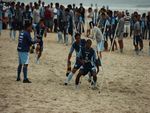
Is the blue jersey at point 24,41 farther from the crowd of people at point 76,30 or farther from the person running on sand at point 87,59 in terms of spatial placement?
the person running on sand at point 87,59

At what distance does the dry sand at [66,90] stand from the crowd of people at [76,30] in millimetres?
628

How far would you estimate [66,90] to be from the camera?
1369cm

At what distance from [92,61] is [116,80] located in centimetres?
236

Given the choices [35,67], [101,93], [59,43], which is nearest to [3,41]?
[59,43]

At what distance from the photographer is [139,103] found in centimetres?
1275

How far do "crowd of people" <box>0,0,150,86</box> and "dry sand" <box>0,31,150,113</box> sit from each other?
2.06 feet

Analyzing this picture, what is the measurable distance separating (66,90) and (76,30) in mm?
11381

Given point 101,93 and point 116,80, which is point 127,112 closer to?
point 101,93

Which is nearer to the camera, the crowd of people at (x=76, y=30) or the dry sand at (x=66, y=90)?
the dry sand at (x=66, y=90)

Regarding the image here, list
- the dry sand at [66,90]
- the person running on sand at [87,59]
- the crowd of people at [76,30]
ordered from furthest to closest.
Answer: the crowd of people at [76,30], the person running on sand at [87,59], the dry sand at [66,90]

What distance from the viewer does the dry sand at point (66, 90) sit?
1172cm

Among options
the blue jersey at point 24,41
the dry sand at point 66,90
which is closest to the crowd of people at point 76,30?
the blue jersey at point 24,41

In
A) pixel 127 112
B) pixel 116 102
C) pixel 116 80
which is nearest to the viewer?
pixel 127 112

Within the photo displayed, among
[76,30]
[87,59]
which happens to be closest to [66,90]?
[87,59]
